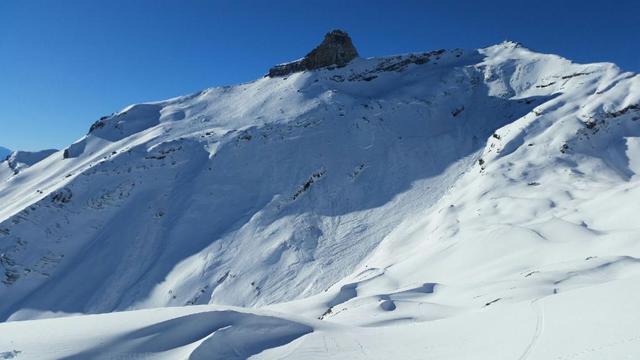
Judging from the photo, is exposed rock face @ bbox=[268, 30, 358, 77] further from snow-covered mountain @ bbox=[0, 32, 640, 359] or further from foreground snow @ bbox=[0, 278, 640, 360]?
foreground snow @ bbox=[0, 278, 640, 360]

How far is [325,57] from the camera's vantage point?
65000 mm

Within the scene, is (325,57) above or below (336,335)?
above

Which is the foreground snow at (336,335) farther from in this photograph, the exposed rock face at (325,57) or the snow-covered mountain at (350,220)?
the exposed rock face at (325,57)

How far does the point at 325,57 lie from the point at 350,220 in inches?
1487

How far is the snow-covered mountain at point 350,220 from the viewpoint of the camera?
31.1 feet

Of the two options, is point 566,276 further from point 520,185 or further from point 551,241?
point 520,185

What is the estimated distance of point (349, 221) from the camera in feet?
108

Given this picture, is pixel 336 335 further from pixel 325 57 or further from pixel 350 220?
pixel 325 57

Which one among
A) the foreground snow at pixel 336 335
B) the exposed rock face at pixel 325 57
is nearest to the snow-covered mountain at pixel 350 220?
the foreground snow at pixel 336 335

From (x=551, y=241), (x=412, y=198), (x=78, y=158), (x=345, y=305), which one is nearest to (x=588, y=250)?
(x=551, y=241)

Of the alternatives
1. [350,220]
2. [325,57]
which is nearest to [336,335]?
[350,220]

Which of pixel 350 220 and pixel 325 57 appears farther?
pixel 325 57

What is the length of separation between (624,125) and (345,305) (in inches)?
1125

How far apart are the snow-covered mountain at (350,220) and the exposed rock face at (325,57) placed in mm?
2448
